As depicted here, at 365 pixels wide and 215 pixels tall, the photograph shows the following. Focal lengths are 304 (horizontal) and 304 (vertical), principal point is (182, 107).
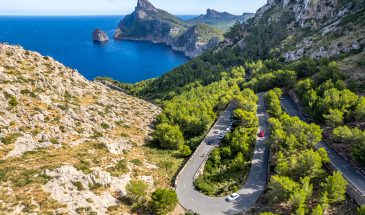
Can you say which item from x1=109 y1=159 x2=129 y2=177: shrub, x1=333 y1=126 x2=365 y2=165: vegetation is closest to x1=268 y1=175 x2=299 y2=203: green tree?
x1=333 y1=126 x2=365 y2=165: vegetation

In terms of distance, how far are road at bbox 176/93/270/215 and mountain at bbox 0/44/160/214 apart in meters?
7.38

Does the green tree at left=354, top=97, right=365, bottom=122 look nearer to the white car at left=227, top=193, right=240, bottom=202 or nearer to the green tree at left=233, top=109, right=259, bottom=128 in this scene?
the green tree at left=233, top=109, right=259, bottom=128

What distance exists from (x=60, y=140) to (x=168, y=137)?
25.8 m

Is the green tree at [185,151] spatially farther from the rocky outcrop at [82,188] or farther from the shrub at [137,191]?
the shrub at [137,191]

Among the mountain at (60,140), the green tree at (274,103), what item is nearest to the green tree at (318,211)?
the mountain at (60,140)

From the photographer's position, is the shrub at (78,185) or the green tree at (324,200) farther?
the shrub at (78,185)

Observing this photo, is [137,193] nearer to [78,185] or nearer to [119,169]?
[119,169]

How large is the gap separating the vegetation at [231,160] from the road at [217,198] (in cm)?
152

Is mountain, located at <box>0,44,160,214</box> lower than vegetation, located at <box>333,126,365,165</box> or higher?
lower

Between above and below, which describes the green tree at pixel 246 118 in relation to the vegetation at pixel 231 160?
above

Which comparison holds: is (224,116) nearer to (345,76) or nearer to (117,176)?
(345,76)

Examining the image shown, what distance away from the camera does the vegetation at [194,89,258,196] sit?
194 ft

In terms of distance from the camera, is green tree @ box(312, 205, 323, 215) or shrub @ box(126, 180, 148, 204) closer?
green tree @ box(312, 205, 323, 215)

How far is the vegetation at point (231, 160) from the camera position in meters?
59.2
